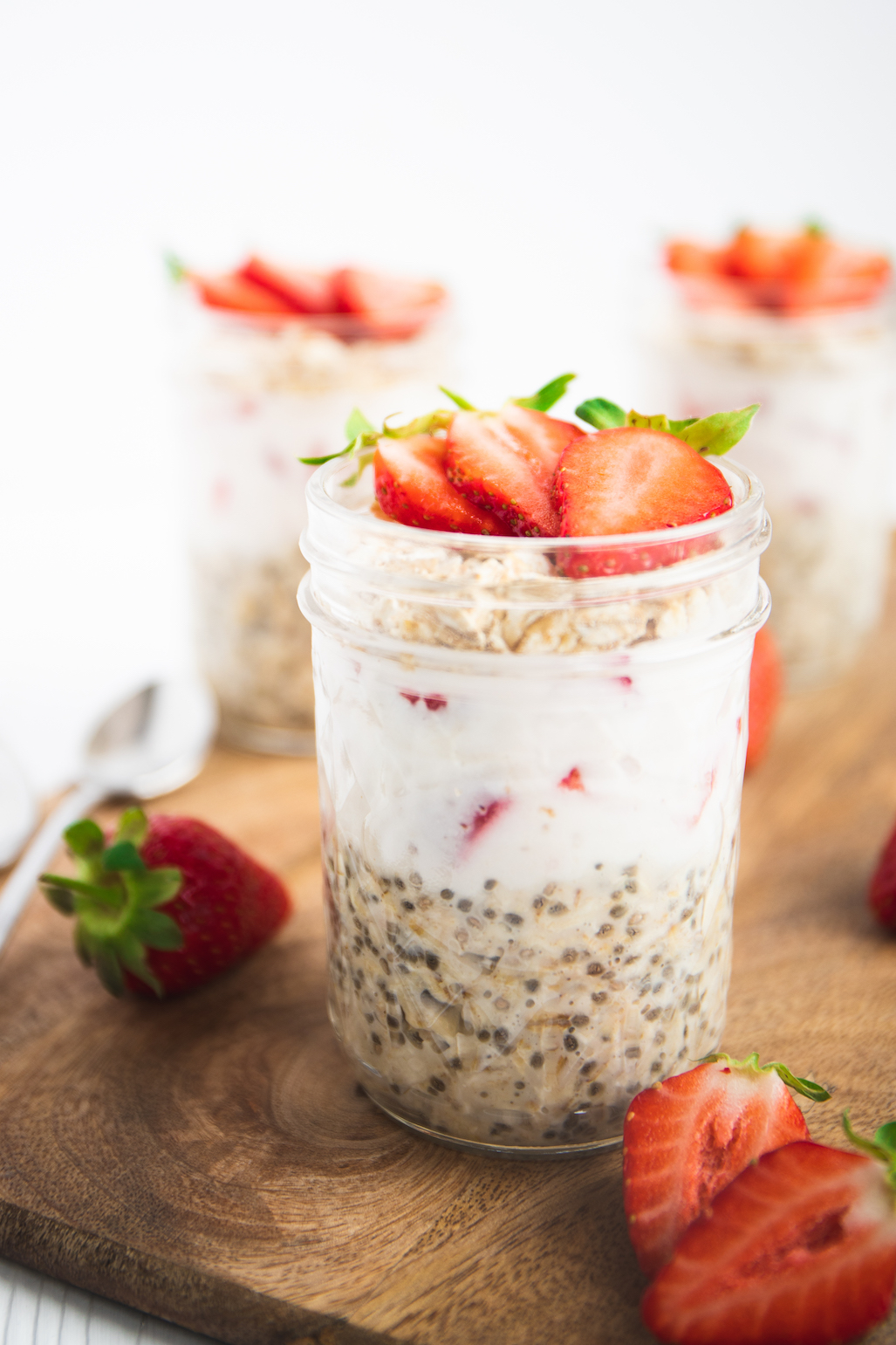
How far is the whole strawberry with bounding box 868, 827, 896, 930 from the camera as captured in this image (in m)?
1.18

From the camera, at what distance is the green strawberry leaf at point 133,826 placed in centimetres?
105

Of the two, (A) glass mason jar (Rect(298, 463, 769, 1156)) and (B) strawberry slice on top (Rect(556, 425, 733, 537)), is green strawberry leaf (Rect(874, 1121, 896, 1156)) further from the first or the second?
(B) strawberry slice on top (Rect(556, 425, 733, 537))

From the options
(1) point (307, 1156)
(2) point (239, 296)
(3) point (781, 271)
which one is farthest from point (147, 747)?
(3) point (781, 271)

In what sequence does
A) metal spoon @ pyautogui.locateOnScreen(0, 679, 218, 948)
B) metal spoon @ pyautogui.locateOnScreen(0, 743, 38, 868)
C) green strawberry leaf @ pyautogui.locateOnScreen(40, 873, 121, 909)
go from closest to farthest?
green strawberry leaf @ pyautogui.locateOnScreen(40, 873, 121, 909) < metal spoon @ pyautogui.locateOnScreen(0, 743, 38, 868) < metal spoon @ pyautogui.locateOnScreen(0, 679, 218, 948)

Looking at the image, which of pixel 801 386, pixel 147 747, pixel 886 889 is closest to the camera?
pixel 886 889

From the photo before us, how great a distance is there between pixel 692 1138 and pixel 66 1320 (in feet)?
1.40

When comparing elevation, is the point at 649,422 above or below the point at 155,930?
above

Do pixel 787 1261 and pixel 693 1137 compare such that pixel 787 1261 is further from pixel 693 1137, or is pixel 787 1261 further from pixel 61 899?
pixel 61 899

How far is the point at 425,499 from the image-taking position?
0.83 m

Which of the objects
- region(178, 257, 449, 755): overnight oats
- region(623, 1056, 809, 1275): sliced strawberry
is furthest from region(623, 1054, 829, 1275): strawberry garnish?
region(178, 257, 449, 755): overnight oats

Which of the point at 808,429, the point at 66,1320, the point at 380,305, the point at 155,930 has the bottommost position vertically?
the point at 66,1320

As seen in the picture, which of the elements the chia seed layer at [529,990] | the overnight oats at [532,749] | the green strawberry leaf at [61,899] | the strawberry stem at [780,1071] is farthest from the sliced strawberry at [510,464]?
the green strawberry leaf at [61,899]

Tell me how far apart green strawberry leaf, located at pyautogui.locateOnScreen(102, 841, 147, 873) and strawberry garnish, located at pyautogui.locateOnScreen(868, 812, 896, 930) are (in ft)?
2.18

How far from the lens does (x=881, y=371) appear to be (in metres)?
1.67
